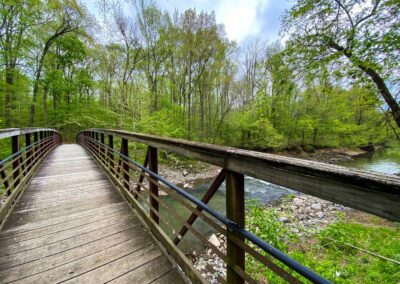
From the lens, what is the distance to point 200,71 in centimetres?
1560

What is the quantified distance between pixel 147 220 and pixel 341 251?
4.31 metres

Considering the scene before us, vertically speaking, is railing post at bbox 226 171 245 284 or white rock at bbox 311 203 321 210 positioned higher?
railing post at bbox 226 171 245 284

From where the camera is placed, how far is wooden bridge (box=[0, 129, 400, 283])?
28.1 inches

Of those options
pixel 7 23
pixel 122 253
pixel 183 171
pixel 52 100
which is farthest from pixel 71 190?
pixel 52 100

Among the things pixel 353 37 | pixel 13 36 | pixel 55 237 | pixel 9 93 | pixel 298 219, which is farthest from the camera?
pixel 13 36

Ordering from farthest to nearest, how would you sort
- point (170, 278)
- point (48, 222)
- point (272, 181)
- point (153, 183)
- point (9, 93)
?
point (9, 93)
point (48, 222)
point (153, 183)
point (170, 278)
point (272, 181)

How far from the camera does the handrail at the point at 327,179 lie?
0.56 m

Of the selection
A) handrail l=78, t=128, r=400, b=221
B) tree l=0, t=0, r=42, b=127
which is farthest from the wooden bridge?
tree l=0, t=0, r=42, b=127

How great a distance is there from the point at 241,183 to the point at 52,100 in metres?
20.0

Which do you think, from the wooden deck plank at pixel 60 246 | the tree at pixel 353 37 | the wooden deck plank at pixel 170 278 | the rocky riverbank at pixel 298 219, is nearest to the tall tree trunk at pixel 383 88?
the tree at pixel 353 37

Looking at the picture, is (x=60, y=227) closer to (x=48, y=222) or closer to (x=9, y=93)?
(x=48, y=222)

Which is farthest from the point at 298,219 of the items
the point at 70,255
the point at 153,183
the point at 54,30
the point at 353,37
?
the point at 54,30

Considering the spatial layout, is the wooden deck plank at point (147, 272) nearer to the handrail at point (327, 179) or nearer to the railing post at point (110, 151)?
the handrail at point (327, 179)

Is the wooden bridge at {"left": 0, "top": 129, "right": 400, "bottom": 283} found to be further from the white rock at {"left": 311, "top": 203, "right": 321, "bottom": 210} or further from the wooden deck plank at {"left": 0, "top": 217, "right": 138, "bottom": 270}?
the white rock at {"left": 311, "top": 203, "right": 321, "bottom": 210}
